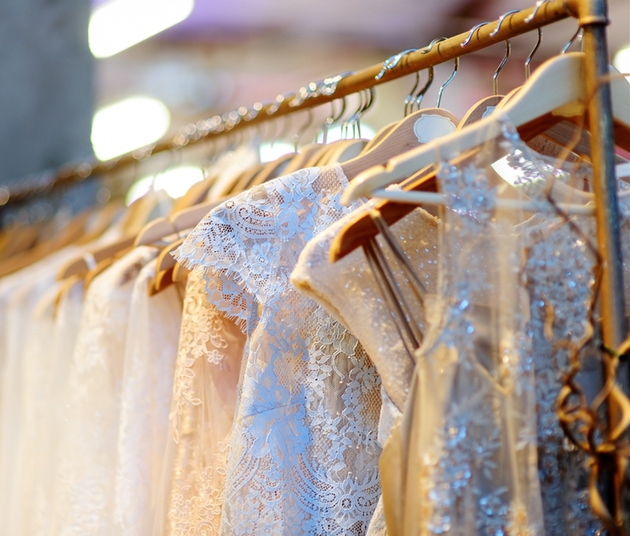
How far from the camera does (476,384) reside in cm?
57

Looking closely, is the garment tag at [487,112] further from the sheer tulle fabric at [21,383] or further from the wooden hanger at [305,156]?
the sheer tulle fabric at [21,383]

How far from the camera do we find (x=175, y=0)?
3.10m

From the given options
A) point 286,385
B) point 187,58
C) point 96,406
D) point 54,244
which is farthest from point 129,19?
point 286,385

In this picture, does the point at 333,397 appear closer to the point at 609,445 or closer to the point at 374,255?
the point at 374,255

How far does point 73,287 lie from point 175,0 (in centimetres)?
235

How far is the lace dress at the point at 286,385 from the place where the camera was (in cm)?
73

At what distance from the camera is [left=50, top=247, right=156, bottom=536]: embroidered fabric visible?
967 millimetres

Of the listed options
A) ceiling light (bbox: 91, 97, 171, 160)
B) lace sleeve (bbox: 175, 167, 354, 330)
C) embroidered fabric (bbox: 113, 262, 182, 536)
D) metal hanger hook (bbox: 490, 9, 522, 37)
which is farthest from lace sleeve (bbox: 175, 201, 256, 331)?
ceiling light (bbox: 91, 97, 171, 160)

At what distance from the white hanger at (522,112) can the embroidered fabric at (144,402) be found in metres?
0.43

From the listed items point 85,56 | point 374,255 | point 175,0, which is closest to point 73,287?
point 374,255

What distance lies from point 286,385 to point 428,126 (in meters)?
0.33

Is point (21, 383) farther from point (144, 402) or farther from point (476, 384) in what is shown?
point (476, 384)

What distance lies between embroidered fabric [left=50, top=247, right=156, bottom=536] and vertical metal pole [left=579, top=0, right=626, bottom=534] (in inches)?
24.6

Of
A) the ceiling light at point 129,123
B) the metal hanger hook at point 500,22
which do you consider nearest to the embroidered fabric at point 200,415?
the metal hanger hook at point 500,22
